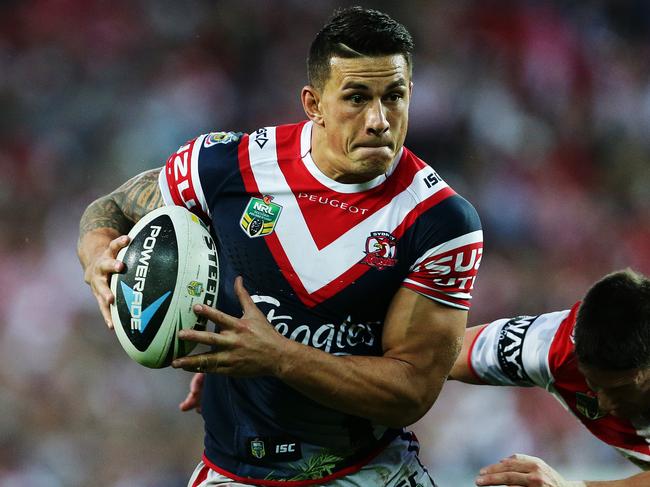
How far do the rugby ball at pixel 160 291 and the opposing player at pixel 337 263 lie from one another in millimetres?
75

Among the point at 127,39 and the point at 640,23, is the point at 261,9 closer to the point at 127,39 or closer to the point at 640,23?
the point at 127,39

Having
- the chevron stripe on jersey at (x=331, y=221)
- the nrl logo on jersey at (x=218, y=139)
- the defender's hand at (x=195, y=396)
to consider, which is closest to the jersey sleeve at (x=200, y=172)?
the nrl logo on jersey at (x=218, y=139)

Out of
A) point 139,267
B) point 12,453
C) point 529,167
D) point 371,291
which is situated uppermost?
point 139,267

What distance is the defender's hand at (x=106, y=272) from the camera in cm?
297

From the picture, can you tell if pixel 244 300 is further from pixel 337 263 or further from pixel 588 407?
pixel 588 407

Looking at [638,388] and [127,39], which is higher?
[127,39]

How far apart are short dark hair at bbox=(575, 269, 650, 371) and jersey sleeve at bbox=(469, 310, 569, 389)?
325 mm

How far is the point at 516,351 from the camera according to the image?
394 centimetres

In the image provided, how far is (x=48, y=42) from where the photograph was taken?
24.3 ft

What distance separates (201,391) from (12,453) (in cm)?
307

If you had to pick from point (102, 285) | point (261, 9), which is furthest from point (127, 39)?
point (102, 285)

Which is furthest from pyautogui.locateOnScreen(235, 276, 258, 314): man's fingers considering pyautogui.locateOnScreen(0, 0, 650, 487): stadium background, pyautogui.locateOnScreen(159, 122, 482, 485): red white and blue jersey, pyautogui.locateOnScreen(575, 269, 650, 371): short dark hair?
pyautogui.locateOnScreen(0, 0, 650, 487): stadium background

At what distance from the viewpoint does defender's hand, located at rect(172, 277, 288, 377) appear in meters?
2.76

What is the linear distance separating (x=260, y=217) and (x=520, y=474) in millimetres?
1300
